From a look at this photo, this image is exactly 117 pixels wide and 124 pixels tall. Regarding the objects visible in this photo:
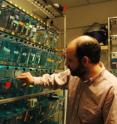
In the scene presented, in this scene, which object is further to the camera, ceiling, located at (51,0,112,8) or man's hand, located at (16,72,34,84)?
ceiling, located at (51,0,112,8)

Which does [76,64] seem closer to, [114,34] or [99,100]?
[99,100]

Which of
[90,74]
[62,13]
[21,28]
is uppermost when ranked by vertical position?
[62,13]

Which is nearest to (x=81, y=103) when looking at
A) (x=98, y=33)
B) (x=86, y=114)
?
(x=86, y=114)

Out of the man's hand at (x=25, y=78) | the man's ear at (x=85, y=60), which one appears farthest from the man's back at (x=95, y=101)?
the man's hand at (x=25, y=78)

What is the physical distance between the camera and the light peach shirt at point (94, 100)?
144 centimetres

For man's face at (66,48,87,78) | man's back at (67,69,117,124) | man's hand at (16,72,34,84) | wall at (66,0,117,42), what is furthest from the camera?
wall at (66,0,117,42)

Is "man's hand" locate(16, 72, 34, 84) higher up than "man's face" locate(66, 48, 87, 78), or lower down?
lower down

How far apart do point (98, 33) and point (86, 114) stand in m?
2.58

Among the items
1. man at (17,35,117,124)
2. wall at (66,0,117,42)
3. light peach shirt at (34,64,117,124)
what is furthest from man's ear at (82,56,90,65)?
wall at (66,0,117,42)

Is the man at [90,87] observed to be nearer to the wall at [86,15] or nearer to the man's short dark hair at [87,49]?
the man's short dark hair at [87,49]

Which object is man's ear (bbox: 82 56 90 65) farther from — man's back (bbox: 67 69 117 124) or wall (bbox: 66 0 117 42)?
wall (bbox: 66 0 117 42)

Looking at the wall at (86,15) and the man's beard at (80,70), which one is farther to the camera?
the wall at (86,15)

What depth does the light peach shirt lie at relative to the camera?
144 centimetres

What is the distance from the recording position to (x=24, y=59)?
83.4 inches
